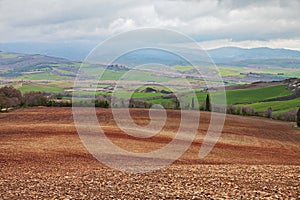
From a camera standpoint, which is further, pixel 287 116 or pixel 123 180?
pixel 287 116

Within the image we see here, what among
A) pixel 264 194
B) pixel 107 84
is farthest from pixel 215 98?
pixel 264 194

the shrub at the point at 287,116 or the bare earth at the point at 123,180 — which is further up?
the bare earth at the point at 123,180

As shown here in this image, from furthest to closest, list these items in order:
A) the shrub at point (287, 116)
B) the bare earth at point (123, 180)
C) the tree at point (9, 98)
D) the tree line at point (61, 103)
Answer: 1. the shrub at point (287, 116)
2. the tree line at point (61, 103)
3. the tree at point (9, 98)
4. the bare earth at point (123, 180)

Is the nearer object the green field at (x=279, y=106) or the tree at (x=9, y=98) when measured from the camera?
the tree at (x=9, y=98)

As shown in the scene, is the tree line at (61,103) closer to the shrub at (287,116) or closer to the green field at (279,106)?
the shrub at (287,116)

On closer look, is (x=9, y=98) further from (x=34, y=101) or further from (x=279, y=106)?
(x=279, y=106)

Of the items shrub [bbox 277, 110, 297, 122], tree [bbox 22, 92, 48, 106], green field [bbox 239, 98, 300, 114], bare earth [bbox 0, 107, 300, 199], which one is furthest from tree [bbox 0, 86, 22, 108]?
green field [bbox 239, 98, 300, 114]

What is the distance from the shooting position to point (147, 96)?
10744cm

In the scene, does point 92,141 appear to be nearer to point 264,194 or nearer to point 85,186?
→ point 85,186

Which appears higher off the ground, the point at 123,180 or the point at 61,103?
the point at 123,180

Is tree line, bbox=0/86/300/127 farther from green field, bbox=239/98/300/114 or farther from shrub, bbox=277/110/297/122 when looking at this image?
green field, bbox=239/98/300/114

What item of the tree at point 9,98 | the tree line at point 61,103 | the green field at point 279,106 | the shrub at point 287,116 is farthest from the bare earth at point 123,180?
the green field at point 279,106

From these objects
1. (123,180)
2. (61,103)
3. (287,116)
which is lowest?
(287,116)

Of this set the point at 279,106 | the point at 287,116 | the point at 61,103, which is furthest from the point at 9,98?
the point at 279,106
